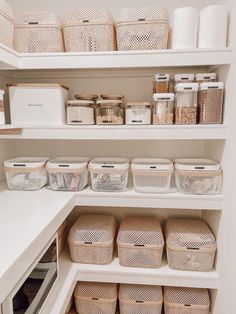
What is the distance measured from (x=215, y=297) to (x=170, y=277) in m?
0.27

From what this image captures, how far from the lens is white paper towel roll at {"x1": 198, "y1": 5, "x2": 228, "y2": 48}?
1.18 metres

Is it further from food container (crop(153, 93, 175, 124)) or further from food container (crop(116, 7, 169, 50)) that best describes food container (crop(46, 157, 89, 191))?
A: food container (crop(116, 7, 169, 50))

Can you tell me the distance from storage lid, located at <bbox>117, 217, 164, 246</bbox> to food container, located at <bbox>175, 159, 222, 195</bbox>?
11.1 inches

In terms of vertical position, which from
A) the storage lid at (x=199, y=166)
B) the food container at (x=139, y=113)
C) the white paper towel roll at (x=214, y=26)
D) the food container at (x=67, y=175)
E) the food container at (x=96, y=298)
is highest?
the white paper towel roll at (x=214, y=26)

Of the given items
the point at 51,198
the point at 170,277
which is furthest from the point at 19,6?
the point at 170,277

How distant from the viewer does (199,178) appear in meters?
1.31

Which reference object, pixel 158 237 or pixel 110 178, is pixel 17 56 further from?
pixel 158 237

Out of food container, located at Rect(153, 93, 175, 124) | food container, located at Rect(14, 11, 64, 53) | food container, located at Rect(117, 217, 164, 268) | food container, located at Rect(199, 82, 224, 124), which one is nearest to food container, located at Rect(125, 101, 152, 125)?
food container, located at Rect(153, 93, 175, 124)

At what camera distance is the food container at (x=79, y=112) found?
4.41ft

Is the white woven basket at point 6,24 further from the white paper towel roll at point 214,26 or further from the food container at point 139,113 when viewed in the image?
the white paper towel roll at point 214,26

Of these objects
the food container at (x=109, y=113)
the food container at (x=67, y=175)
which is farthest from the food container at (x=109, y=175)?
the food container at (x=109, y=113)

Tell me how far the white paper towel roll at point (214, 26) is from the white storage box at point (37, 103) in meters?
0.76

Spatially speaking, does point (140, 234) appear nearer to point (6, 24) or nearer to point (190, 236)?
point (190, 236)

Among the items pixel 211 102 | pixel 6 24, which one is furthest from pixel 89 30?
pixel 211 102
